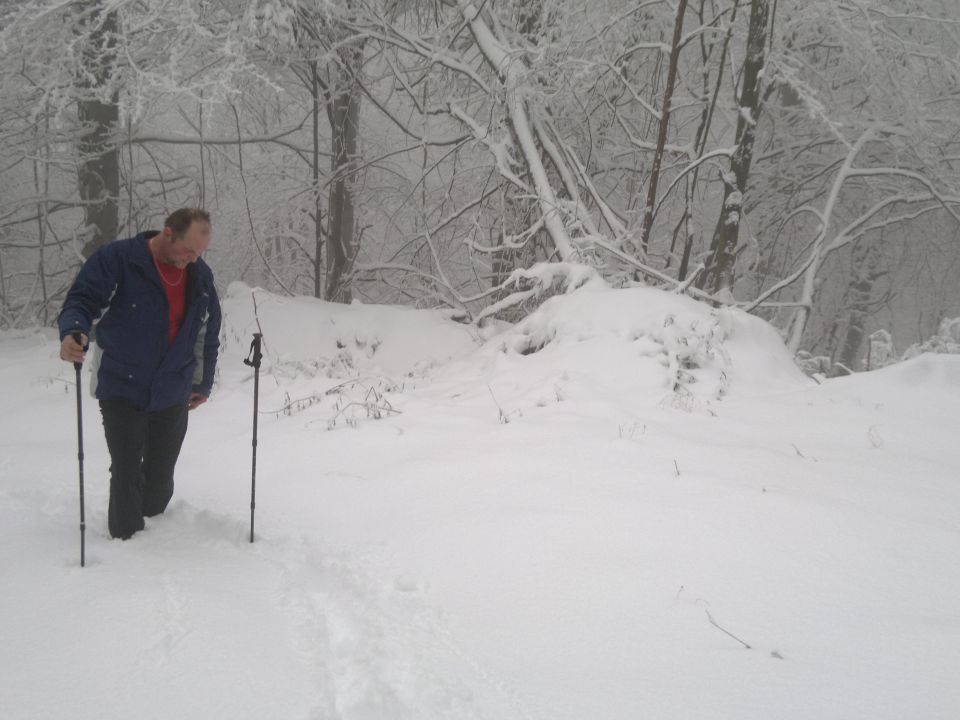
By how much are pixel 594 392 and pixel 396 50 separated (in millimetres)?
7882

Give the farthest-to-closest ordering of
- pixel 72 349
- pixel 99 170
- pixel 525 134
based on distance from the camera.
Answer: pixel 99 170 < pixel 525 134 < pixel 72 349

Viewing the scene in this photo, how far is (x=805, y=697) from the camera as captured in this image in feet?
6.45

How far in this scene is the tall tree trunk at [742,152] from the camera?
7844 millimetres

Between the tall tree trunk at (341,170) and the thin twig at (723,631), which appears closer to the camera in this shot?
the thin twig at (723,631)

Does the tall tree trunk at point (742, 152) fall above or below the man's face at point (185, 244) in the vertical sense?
above

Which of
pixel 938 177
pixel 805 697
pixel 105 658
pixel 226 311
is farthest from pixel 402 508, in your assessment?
pixel 938 177

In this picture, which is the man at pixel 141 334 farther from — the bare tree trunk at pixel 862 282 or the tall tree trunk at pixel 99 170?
the bare tree trunk at pixel 862 282

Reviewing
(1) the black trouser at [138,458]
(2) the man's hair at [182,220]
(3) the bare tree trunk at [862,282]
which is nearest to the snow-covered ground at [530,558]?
(1) the black trouser at [138,458]

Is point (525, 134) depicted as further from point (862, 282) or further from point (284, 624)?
point (862, 282)

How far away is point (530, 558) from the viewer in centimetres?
295

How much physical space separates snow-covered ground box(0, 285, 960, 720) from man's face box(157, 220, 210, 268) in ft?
5.18

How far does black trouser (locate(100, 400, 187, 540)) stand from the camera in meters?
3.40

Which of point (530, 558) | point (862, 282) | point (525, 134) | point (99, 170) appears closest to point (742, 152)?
point (525, 134)

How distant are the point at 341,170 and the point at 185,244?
8.04m
